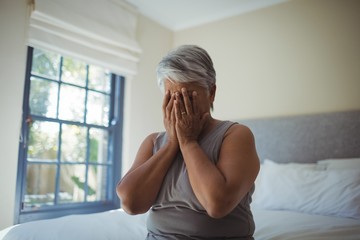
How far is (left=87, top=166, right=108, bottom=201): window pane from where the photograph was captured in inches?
125

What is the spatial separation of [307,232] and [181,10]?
→ 2.74 meters

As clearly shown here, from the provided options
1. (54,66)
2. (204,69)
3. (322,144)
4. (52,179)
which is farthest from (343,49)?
(52,179)

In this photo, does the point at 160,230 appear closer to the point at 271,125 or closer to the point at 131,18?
the point at 271,125

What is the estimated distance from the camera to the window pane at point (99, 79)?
10.6 ft

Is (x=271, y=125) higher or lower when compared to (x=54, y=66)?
lower

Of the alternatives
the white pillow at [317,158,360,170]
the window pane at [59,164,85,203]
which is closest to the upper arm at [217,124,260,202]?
the white pillow at [317,158,360,170]

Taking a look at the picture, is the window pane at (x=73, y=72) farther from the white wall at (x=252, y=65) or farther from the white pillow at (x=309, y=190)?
the white pillow at (x=309, y=190)

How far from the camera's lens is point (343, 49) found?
9.53ft

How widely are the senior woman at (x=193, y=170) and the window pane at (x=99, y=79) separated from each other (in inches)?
89.4

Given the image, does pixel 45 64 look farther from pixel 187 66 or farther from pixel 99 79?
pixel 187 66

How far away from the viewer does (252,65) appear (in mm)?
3412

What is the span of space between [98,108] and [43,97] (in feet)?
2.03

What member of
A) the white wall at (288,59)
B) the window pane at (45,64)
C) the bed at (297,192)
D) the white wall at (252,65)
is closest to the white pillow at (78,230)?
the bed at (297,192)

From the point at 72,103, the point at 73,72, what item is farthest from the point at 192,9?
the point at 72,103
